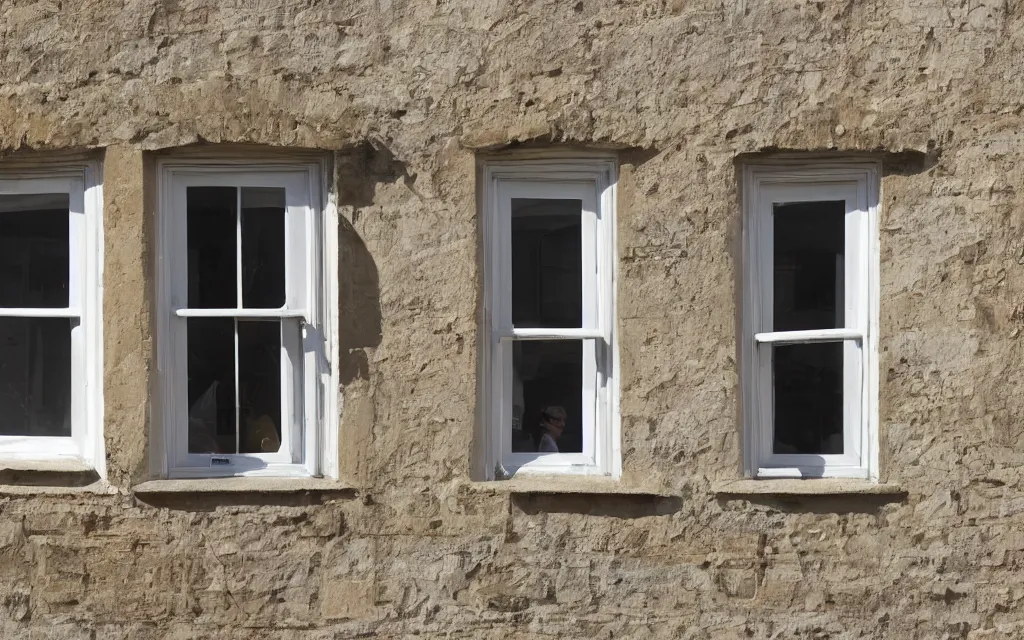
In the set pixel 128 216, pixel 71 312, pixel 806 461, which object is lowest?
pixel 806 461

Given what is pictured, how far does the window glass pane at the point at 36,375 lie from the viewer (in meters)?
5.39

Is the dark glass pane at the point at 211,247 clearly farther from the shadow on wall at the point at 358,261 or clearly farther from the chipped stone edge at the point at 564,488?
the chipped stone edge at the point at 564,488

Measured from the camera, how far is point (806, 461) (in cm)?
529

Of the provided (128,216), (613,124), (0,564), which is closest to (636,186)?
(613,124)

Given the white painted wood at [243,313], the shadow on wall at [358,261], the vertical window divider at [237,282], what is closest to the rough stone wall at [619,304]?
the shadow on wall at [358,261]

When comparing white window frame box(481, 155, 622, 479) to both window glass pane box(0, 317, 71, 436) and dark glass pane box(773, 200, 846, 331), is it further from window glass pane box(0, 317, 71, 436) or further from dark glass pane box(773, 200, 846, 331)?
window glass pane box(0, 317, 71, 436)

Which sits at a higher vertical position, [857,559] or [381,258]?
[381,258]

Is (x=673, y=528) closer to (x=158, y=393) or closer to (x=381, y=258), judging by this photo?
(x=381, y=258)

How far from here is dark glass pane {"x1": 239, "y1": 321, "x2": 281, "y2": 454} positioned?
532cm

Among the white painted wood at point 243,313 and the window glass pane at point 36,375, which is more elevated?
the white painted wood at point 243,313

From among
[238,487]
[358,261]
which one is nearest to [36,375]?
[238,487]

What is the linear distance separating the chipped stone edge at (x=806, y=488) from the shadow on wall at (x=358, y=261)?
1715 millimetres

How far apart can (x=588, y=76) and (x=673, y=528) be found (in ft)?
6.77

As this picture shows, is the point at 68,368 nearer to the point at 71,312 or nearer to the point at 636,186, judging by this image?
the point at 71,312
